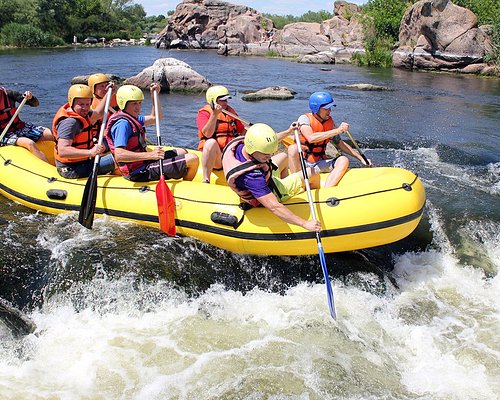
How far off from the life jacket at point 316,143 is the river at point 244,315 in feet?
3.87

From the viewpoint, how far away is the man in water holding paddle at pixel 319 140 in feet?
17.3

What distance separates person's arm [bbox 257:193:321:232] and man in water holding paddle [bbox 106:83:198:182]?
140 cm

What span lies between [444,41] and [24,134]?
2196 cm

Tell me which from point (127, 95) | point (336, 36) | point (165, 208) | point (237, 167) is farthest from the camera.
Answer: point (336, 36)

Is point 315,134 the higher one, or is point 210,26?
point 210,26

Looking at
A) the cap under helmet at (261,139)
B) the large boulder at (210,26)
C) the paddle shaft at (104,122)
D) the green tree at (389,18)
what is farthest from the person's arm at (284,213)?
the large boulder at (210,26)

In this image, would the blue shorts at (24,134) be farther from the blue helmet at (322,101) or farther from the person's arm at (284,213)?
the person's arm at (284,213)

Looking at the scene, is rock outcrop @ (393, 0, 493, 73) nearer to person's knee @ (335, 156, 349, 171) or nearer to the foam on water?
person's knee @ (335, 156, 349, 171)

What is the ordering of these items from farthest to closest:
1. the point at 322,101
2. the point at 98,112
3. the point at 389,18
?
1. the point at 389,18
2. the point at 98,112
3. the point at 322,101

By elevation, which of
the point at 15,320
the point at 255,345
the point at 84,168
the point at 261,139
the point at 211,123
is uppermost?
the point at 261,139

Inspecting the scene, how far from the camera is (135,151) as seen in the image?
523cm

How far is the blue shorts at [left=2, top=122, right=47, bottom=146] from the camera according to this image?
20.8ft

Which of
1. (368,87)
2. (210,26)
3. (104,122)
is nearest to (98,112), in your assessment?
(104,122)

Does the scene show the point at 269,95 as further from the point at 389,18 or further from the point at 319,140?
the point at 389,18
